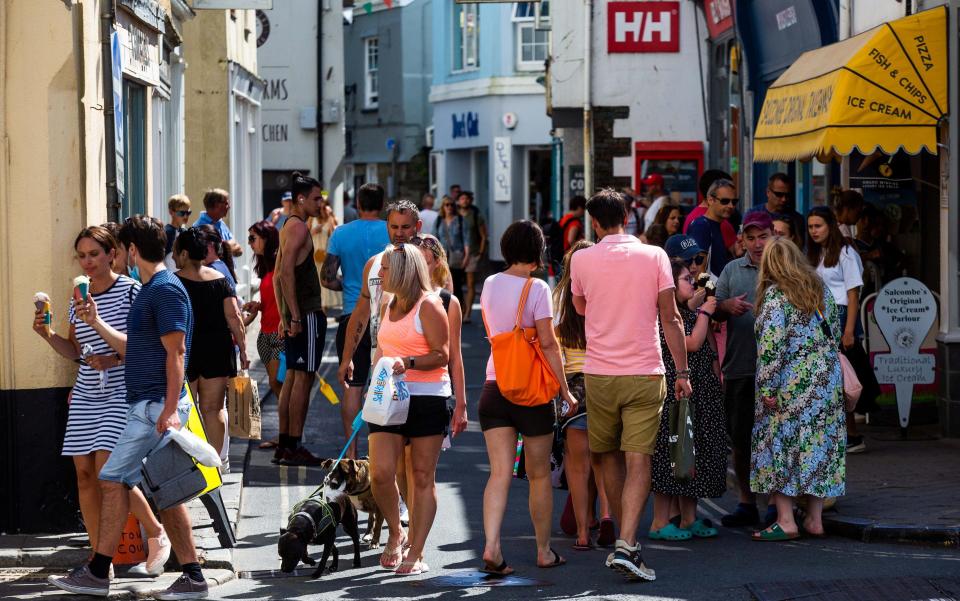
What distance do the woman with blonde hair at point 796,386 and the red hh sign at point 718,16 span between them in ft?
39.6

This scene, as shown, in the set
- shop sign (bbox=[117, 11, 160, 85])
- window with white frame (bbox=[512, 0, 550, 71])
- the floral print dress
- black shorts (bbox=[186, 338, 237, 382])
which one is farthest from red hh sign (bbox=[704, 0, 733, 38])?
window with white frame (bbox=[512, 0, 550, 71])

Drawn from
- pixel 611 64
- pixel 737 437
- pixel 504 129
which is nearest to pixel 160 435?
pixel 737 437

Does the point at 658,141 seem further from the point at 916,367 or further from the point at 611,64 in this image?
the point at 916,367

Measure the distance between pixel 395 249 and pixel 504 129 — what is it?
29518 mm

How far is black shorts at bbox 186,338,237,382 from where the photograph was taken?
32.7 feet

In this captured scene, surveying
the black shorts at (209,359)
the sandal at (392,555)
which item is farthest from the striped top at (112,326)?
the black shorts at (209,359)

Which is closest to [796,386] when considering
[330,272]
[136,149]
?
[330,272]

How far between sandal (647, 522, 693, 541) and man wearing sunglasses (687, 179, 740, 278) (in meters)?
2.88

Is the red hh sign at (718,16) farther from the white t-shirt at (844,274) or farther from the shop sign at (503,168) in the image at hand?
the shop sign at (503,168)

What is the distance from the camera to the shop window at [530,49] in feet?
122

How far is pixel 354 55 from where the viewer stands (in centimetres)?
4834

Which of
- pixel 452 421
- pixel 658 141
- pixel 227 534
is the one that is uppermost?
pixel 658 141

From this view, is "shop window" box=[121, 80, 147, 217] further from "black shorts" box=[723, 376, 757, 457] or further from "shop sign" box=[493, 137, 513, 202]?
"shop sign" box=[493, 137, 513, 202]

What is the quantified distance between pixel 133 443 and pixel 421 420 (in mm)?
1457
